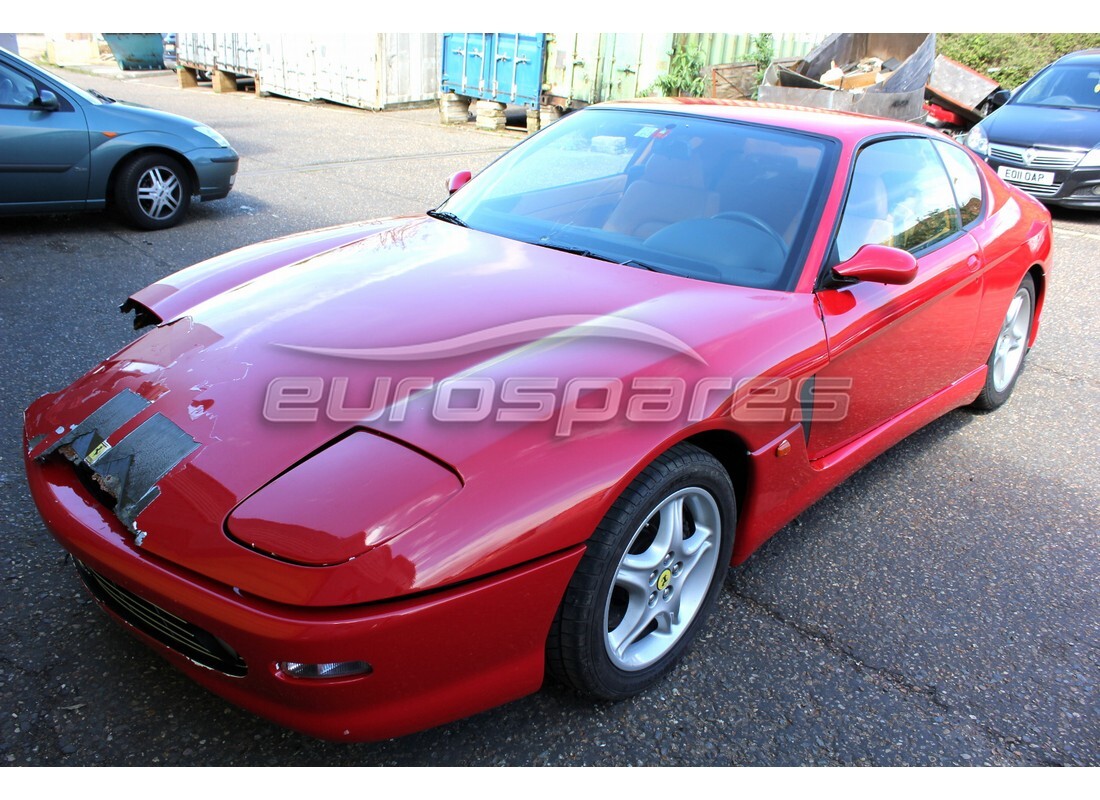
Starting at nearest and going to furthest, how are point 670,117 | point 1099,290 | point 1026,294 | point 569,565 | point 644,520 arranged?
point 569,565 → point 644,520 → point 670,117 → point 1026,294 → point 1099,290

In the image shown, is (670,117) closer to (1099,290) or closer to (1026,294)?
(1026,294)

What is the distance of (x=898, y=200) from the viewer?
3033 mm

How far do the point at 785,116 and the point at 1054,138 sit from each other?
662cm

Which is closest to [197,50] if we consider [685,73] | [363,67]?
[363,67]

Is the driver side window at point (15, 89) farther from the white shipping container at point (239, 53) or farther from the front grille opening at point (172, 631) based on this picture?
the white shipping container at point (239, 53)

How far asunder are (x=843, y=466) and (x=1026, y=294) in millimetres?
1911

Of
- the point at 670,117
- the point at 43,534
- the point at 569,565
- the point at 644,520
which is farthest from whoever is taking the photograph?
the point at 670,117

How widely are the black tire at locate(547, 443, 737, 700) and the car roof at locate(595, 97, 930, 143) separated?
1.41 meters

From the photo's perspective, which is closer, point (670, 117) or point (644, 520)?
point (644, 520)

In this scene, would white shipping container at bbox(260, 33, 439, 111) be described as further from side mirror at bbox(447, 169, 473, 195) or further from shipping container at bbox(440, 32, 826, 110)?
side mirror at bbox(447, 169, 473, 195)

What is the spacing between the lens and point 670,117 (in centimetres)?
310

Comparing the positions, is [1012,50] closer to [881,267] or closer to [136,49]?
[881,267]

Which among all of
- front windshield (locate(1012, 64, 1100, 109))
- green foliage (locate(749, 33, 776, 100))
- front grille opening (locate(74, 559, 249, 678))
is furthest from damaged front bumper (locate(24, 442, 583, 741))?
green foliage (locate(749, 33, 776, 100))

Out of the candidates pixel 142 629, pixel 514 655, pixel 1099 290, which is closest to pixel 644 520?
pixel 514 655
